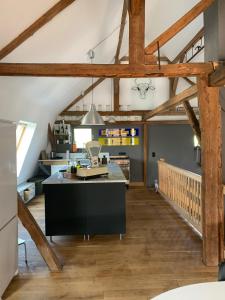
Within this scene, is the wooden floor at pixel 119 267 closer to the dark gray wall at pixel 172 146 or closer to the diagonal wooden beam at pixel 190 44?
the diagonal wooden beam at pixel 190 44

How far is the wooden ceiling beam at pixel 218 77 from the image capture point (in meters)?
2.80

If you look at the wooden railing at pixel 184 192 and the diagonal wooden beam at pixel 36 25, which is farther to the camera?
the wooden railing at pixel 184 192

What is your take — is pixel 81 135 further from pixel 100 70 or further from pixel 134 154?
pixel 100 70

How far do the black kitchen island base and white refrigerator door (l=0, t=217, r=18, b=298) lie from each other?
40.4 inches

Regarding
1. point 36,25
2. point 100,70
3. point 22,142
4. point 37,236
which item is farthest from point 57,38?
point 22,142

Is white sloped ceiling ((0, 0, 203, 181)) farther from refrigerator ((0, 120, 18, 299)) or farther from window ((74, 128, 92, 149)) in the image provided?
window ((74, 128, 92, 149))

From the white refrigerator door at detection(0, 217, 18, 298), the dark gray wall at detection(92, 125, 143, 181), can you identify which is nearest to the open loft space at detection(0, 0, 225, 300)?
the white refrigerator door at detection(0, 217, 18, 298)

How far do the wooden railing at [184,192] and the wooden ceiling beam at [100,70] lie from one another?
5.85 ft

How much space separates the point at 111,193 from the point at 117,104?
490 cm

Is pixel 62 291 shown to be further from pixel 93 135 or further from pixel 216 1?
pixel 93 135

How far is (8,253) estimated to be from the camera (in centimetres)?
263

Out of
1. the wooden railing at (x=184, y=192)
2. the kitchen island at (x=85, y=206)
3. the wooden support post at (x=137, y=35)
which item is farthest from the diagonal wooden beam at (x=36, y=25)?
the wooden railing at (x=184, y=192)

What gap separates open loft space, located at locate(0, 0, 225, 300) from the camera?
107 inches

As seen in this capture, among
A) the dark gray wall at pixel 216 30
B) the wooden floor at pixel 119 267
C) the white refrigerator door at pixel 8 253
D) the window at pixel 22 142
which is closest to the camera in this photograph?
the white refrigerator door at pixel 8 253
